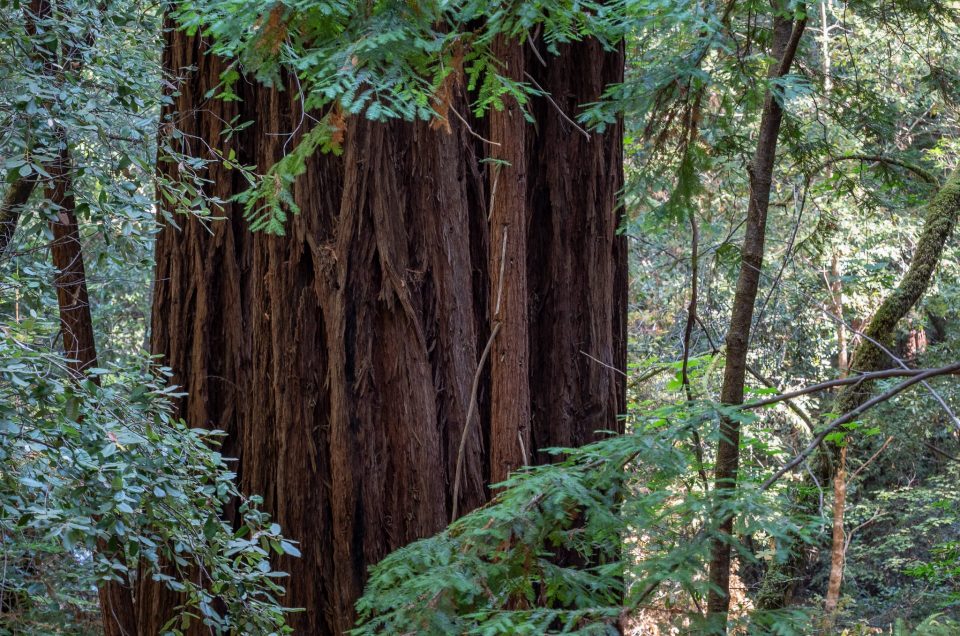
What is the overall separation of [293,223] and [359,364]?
715 millimetres

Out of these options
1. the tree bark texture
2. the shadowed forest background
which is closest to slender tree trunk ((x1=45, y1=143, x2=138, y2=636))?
the shadowed forest background

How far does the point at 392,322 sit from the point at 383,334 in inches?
2.7

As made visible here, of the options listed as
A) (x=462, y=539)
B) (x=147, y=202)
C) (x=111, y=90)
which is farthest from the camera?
(x=111, y=90)

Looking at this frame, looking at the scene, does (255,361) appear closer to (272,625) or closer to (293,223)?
(293,223)

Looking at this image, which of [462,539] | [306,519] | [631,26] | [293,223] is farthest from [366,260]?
[462,539]

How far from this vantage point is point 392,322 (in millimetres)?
3758

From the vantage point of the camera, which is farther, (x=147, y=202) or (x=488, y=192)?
(x=488, y=192)

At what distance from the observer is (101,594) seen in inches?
148

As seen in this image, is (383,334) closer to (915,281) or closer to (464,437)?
(464,437)

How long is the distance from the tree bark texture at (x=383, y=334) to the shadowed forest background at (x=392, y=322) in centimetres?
1

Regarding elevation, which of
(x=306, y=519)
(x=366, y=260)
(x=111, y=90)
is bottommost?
(x=306, y=519)

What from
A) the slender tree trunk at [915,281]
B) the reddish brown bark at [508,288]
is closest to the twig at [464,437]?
the reddish brown bark at [508,288]

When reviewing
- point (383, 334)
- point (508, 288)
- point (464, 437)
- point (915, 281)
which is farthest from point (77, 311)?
point (915, 281)

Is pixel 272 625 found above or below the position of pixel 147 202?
below
